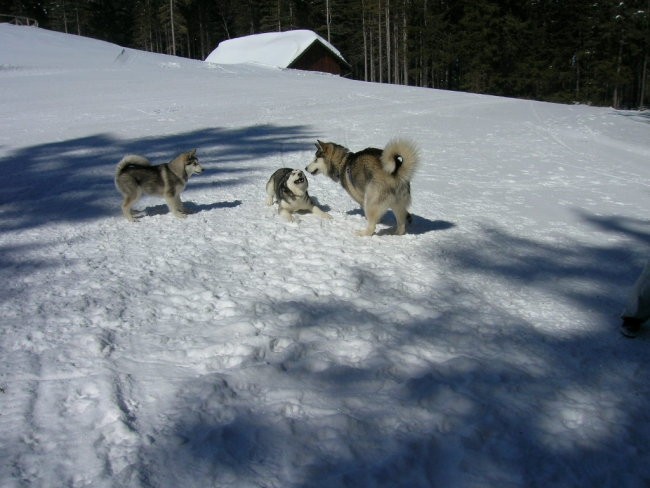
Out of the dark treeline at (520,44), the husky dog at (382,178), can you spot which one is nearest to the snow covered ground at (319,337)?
the husky dog at (382,178)

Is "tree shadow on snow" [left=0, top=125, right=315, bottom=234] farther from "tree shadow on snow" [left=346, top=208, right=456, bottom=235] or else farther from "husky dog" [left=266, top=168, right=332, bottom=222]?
"tree shadow on snow" [left=346, top=208, right=456, bottom=235]

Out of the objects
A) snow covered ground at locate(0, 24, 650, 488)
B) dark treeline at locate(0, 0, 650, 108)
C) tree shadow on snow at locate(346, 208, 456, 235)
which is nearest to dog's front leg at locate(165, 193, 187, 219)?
snow covered ground at locate(0, 24, 650, 488)

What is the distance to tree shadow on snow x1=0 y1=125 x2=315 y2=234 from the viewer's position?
291 inches

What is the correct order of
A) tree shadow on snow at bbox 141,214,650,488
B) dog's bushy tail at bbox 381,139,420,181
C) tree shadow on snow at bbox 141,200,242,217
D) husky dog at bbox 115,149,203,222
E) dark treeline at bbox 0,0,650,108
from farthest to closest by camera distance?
dark treeline at bbox 0,0,650,108 < tree shadow on snow at bbox 141,200,242,217 < husky dog at bbox 115,149,203,222 < dog's bushy tail at bbox 381,139,420,181 < tree shadow on snow at bbox 141,214,650,488

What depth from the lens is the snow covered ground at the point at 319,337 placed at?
276 cm

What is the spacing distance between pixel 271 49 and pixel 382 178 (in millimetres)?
Result: 42023

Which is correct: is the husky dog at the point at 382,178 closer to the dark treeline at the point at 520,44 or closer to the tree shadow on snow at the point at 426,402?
the tree shadow on snow at the point at 426,402

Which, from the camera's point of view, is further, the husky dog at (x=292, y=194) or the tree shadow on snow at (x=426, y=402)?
the husky dog at (x=292, y=194)

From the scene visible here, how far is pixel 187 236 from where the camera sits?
6332 mm

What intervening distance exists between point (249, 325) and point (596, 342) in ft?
9.48

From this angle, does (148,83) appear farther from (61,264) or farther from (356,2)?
(356,2)

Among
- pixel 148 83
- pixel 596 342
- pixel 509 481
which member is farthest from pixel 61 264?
pixel 148 83

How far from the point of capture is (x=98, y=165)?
401 inches

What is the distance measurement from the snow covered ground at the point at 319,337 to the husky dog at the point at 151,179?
0.33 m
